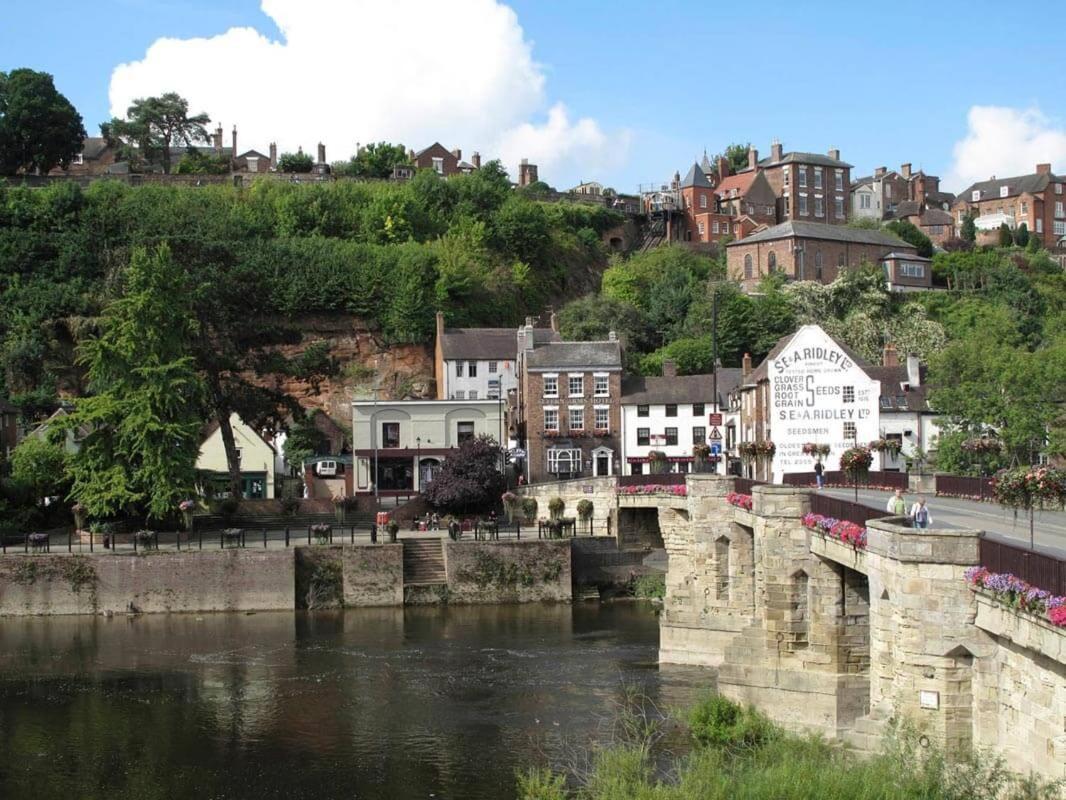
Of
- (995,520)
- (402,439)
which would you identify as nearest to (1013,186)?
(402,439)

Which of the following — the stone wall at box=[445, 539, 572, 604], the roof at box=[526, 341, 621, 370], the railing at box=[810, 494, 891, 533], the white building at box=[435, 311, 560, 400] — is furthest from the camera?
the white building at box=[435, 311, 560, 400]

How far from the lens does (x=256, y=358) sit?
66.9 metres

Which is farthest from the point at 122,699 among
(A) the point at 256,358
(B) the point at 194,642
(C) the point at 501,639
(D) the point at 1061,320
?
(D) the point at 1061,320

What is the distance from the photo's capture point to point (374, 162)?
112125 mm

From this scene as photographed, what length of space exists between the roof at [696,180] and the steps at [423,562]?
7523 centimetres

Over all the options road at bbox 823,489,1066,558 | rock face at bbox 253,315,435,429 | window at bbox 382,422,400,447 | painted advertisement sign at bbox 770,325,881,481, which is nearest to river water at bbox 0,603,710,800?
road at bbox 823,489,1066,558

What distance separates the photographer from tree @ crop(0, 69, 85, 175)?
4038 inches

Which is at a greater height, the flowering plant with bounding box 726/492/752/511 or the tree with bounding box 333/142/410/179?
the tree with bounding box 333/142/410/179

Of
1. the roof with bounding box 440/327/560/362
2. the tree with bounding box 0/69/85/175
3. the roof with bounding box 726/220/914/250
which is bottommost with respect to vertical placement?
the roof with bounding box 440/327/560/362

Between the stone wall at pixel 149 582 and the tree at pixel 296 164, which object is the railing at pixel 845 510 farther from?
the tree at pixel 296 164

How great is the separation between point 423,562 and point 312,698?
18.2 metres

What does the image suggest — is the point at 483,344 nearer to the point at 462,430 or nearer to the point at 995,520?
the point at 462,430

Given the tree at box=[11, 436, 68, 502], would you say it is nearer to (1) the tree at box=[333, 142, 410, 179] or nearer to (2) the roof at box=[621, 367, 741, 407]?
(2) the roof at box=[621, 367, 741, 407]

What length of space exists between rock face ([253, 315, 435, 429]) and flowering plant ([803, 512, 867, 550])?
53249 mm
